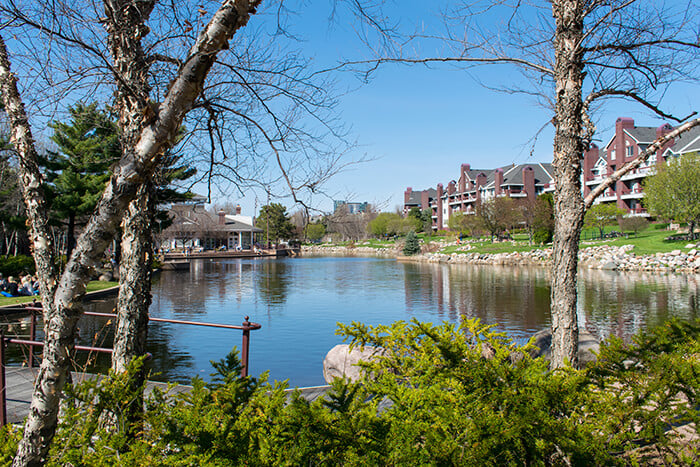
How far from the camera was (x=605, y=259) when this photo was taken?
31781 mm

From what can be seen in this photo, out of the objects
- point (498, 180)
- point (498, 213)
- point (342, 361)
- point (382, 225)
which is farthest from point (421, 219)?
point (342, 361)

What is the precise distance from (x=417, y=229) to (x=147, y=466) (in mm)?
75958

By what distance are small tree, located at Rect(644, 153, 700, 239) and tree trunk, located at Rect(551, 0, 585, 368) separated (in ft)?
119

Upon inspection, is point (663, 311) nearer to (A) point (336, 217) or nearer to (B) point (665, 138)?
(B) point (665, 138)

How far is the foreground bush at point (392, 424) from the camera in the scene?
2.05m

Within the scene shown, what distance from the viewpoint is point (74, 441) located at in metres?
2.18

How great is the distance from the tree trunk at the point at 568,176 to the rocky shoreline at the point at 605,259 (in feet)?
64.5

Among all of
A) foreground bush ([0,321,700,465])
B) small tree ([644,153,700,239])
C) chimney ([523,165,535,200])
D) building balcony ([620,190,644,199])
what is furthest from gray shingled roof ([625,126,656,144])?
foreground bush ([0,321,700,465])

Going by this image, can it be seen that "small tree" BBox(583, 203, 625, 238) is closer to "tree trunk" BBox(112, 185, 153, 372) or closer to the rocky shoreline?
the rocky shoreline

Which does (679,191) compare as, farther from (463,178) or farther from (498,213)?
(463,178)

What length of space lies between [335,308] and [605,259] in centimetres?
2344

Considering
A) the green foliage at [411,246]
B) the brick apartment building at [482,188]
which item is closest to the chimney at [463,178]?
the brick apartment building at [482,188]

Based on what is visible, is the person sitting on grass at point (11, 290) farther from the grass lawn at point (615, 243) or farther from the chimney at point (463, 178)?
the chimney at point (463, 178)

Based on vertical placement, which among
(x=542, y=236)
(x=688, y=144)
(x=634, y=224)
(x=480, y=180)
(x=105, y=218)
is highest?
(x=480, y=180)
